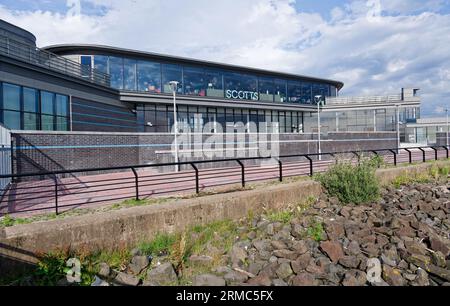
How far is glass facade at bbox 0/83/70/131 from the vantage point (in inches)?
567

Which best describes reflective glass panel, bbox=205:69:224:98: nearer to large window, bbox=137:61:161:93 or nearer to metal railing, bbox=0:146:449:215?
large window, bbox=137:61:161:93

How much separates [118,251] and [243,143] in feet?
48.8

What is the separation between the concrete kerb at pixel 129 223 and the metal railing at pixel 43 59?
12790 mm

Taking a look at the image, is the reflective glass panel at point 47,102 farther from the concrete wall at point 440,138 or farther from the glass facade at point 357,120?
the concrete wall at point 440,138

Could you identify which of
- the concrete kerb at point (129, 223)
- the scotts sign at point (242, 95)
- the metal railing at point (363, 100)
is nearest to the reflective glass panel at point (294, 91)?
the scotts sign at point (242, 95)

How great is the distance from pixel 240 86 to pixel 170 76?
795 centimetres

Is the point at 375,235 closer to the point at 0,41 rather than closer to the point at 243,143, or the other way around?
the point at 243,143

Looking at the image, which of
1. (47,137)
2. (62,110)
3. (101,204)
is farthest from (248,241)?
(62,110)

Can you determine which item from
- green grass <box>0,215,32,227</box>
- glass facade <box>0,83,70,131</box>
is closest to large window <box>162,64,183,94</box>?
glass facade <box>0,83,70,131</box>

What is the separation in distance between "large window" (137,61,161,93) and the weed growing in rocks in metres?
20.8

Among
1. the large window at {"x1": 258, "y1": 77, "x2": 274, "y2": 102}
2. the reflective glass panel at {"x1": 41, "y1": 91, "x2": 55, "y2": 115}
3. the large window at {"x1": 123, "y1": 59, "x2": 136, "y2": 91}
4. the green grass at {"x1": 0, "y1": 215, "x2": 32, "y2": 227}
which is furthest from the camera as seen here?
→ the large window at {"x1": 258, "y1": 77, "x2": 274, "y2": 102}

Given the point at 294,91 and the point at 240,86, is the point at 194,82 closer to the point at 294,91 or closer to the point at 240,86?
the point at 240,86

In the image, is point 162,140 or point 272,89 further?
point 272,89

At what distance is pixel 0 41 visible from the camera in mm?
15398
